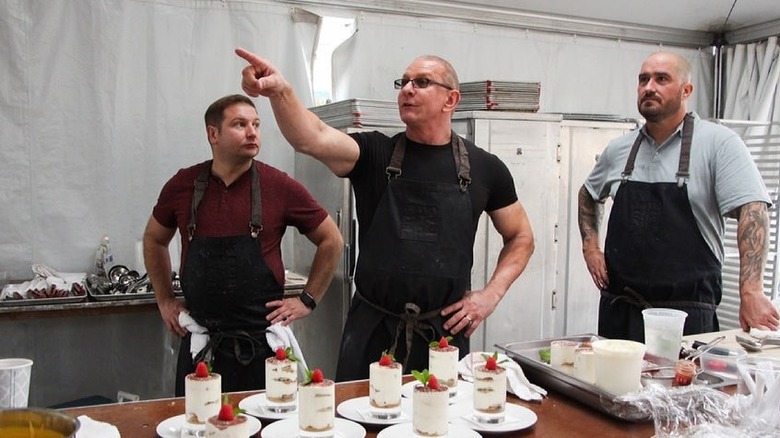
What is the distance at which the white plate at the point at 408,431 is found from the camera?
1.58 metres

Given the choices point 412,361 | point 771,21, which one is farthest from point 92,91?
point 771,21

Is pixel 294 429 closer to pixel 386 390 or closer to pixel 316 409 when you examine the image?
pixel 316 409

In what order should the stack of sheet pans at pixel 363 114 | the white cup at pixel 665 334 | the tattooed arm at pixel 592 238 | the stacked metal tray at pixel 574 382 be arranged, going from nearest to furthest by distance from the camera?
1. the stacked metal tray at pixel 574 382
2. the white cup at pixel 665 334
3. the tattooed arm at pixel 592 238
4. the stack of sheet pans at pixel 363 114

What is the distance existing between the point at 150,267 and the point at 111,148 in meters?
0.98

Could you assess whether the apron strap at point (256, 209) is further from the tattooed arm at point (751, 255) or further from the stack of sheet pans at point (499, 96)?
the tattooed arm at point (751, 255)

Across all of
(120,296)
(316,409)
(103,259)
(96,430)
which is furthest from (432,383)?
(103,259)

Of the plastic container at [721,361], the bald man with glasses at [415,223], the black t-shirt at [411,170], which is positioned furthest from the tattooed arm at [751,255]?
the black t-shirt at [411,170]

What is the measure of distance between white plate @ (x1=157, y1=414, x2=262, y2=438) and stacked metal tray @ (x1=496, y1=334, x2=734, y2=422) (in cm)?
81

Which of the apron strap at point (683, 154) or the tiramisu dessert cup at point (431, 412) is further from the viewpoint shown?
the apron strap at point (683, 154)

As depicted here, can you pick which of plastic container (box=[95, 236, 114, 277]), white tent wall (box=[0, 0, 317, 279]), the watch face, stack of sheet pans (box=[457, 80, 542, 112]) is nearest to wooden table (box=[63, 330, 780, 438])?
the watch face

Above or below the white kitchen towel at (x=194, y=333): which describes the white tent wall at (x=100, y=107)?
above

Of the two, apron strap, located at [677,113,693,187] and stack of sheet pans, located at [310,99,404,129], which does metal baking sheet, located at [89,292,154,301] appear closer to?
stack of sheet pans, located at [310,99,404,129]

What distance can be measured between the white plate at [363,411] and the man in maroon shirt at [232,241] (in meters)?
0.99

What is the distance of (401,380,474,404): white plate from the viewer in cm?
185
